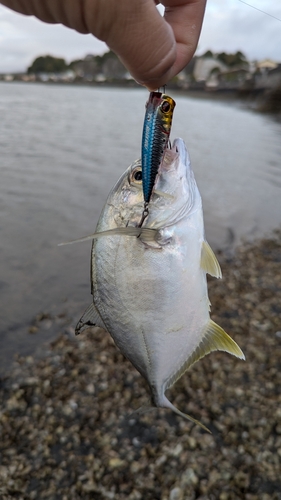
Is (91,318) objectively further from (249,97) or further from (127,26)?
(249,97)

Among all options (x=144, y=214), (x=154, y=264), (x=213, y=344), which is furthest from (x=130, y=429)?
(x=144, y=214)

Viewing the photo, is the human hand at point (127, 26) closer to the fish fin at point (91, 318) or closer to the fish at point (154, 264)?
the fish at point (154, 264)

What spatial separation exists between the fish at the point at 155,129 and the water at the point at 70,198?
393cm

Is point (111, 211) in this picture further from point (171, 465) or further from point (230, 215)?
point (230, 215)

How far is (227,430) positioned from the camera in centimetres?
390

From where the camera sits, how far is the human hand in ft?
5.33

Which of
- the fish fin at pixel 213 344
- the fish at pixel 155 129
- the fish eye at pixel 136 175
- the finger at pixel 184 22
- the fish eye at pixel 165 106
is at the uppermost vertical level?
the finger at pixel 184 22

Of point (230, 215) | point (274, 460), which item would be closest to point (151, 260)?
point (274, 460)

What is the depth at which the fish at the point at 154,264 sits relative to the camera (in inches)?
81.9

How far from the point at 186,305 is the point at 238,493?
224cm

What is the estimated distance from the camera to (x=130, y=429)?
393 cm

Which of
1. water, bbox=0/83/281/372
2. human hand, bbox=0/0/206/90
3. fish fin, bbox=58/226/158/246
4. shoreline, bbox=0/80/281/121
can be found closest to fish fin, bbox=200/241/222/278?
fish fin, bbox=58/226/158/246

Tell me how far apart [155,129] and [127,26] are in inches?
18.0

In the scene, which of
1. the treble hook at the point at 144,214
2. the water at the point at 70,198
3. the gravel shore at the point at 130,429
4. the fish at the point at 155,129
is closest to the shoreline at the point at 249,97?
the water at the point at 70,198
